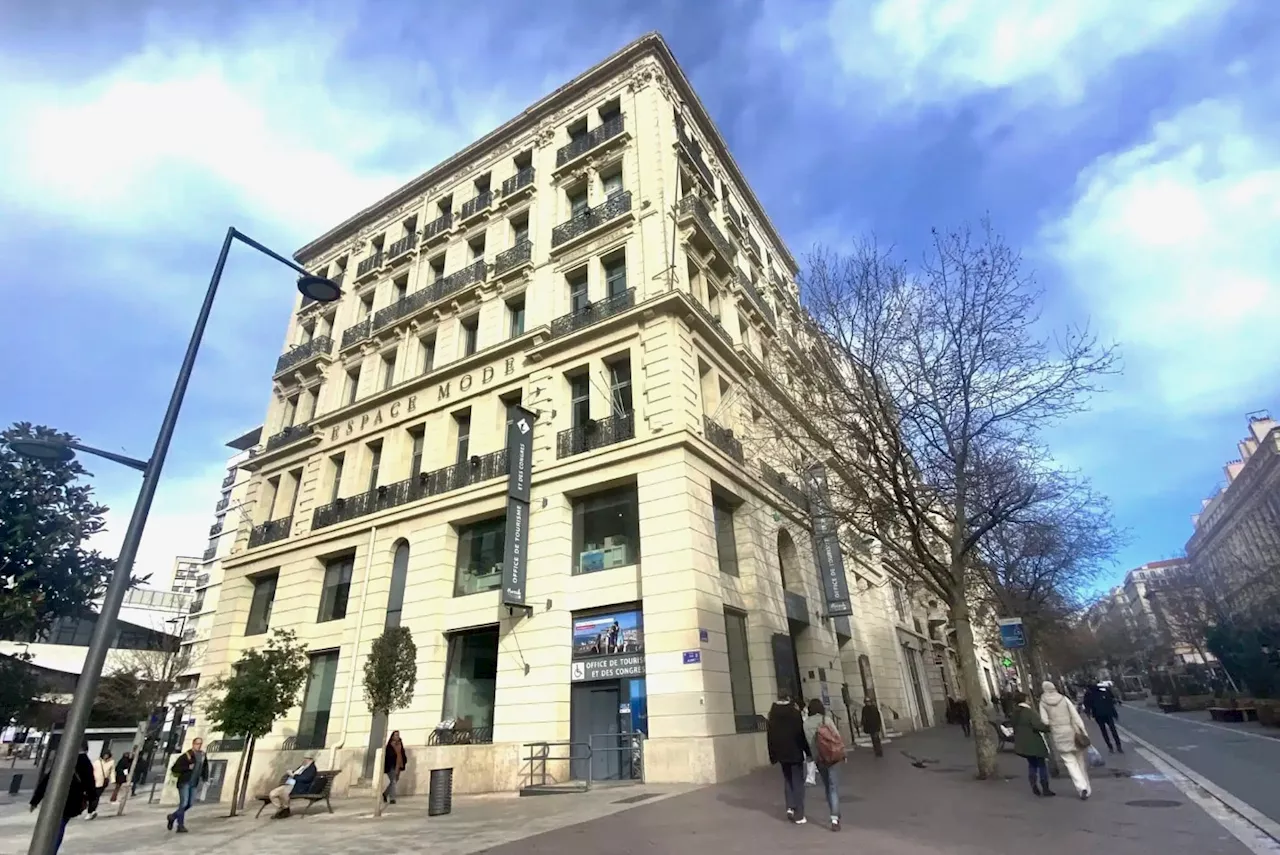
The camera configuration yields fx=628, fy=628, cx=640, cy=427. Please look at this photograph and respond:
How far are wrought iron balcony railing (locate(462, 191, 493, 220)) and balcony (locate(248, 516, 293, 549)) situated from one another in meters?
14.2

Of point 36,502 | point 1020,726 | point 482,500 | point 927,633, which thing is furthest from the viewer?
point 927,633

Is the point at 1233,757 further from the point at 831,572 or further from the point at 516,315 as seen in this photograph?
the point at 516,315

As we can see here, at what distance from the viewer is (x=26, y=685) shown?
18734 millimetres

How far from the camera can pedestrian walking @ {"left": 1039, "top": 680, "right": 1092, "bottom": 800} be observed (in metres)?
9.20

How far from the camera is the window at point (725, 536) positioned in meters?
17.9

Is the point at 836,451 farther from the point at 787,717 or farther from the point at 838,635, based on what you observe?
the point at 838,635

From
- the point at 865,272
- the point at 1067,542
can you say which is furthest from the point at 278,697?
the point at 1067,542

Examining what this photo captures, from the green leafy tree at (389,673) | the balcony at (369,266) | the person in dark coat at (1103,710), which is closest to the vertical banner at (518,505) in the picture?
the green leafy tree at (389,673)

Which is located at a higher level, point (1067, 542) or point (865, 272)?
point (865, 272)

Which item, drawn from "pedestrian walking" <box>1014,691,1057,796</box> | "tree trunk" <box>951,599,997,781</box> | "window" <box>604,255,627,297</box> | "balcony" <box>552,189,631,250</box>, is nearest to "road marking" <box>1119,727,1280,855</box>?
"pedestrian walking" <box>1014,691,1057,796</box>

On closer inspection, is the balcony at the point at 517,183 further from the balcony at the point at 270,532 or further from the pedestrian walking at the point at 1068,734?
the pedestrian walking at the point at 1068,734

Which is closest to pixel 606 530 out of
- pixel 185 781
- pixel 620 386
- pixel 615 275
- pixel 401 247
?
pixel 620 386

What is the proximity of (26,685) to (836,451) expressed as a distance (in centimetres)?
2436

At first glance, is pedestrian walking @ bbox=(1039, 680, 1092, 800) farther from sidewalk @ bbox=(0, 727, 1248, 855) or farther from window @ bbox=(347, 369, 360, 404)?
window @ bbox=(347, 369, 360, 404)
